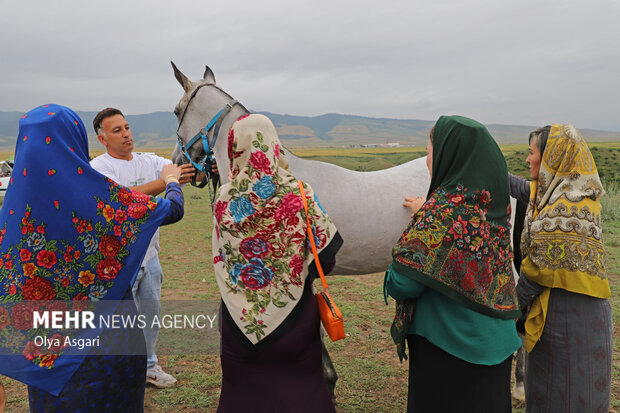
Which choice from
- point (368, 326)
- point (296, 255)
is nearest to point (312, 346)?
point (296, 255)

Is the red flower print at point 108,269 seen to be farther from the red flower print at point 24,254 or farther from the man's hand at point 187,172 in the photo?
the man's hand at point 187,172

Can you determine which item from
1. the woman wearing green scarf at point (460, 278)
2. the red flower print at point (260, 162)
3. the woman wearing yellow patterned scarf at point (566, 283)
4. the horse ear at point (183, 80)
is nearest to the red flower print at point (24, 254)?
the red flower print at point (260, 162)

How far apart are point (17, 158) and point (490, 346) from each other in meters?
2.39

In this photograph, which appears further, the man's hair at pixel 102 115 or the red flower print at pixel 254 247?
the man's hair at pixel 102 115

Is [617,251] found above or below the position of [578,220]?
below

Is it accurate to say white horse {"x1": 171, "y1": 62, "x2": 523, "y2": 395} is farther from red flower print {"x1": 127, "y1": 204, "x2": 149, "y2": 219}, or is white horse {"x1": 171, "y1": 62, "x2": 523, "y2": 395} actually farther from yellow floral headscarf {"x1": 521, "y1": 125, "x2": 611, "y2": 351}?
Result: red flower print {"x1": 127, "y1": 204, "x2": 149, "y2": 219}

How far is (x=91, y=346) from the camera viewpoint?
2.06 metres

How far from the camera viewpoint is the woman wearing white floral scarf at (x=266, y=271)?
7.07ft

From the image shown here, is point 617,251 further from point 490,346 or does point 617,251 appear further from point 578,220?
point 490,346

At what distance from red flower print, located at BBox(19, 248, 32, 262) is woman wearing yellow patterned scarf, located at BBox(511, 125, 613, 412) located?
104 inches

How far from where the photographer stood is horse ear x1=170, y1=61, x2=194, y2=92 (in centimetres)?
383

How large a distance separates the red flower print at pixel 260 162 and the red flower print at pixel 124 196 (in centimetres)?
63

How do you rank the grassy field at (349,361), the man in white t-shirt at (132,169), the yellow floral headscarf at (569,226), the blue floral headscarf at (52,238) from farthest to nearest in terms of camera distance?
1. the grassy field at (349,361)
2. the man in white t-shirt at (132,169)
3. the yellow floral headscarf at (569,226)
4. the blue floral headscarf at (52,238)

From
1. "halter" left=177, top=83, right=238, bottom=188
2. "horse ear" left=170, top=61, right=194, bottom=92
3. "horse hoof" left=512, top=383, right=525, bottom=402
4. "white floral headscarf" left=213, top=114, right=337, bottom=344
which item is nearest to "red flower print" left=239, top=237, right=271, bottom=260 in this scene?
"white floral headscarf" left=213, top=114, right=337, bottom=344
